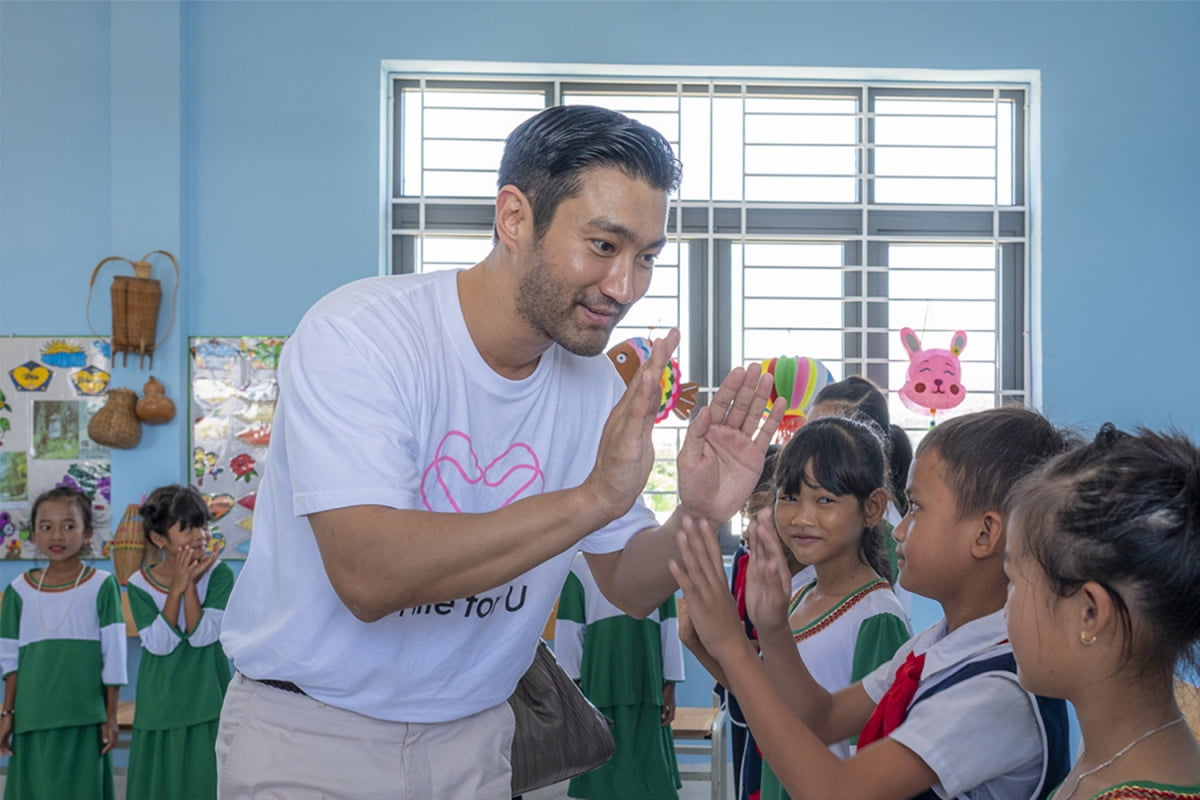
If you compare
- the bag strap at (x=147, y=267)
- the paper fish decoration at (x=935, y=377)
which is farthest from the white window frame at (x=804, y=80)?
the bag strap at (x=147, y=267)

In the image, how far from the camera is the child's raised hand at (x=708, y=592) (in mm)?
1393

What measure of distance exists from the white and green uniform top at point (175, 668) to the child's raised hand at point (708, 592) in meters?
2.57

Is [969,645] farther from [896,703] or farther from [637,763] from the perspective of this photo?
[637,763]


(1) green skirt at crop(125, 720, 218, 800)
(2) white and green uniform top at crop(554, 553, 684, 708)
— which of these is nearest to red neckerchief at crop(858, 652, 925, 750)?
(2) white and green uniform top at crop(554, 553, 684, 708)

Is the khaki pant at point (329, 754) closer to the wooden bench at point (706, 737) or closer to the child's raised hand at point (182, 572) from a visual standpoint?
the wooden bench at point (706, 737)

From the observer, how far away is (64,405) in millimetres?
4484

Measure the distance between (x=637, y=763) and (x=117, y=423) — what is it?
2389mm

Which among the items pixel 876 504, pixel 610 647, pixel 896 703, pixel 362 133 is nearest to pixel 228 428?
pixel 362 133

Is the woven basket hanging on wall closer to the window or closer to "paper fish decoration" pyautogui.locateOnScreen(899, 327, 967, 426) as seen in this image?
the window

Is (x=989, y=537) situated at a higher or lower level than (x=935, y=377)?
lower

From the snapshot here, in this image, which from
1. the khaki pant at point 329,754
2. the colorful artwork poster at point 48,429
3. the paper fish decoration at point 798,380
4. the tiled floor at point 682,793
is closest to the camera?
the khaki pant at point 329,754

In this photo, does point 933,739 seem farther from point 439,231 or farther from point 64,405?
point 64,405

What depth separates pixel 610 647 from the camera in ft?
12.4

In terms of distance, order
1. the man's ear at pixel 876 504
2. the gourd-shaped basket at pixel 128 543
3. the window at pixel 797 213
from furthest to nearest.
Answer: the window at pixel 797 213, the gourd-shaped basket at pixel 128 543, the man's ear at pixel 876 504
